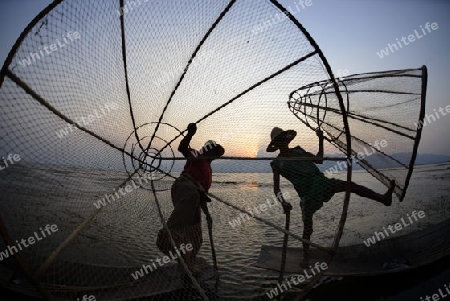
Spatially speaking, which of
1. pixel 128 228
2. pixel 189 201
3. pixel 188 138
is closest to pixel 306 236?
pixel 189 201

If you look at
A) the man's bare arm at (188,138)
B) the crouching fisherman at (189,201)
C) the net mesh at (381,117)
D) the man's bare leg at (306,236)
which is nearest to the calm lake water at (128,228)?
the man's bare leg at (306,236)

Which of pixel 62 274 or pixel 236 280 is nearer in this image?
pixel 62 274

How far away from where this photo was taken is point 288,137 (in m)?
4.29

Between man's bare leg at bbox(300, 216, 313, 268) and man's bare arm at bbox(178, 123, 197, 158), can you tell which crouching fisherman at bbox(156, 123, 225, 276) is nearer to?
man's bare arm at bbox(178, 123, 197, 158)

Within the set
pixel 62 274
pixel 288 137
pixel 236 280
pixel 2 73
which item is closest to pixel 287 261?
pixel 236 280

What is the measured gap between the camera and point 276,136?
4211mm

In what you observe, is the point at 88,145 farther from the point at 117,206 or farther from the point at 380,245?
the point at 380,245

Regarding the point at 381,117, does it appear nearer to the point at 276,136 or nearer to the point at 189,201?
the point at 276,136

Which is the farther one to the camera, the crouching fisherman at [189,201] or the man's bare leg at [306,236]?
the man's bare leg at [306,236]

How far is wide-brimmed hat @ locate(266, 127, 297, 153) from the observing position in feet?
14.0

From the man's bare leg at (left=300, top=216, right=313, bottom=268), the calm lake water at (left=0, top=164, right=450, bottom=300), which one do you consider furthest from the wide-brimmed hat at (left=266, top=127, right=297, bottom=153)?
the calm lake water at (left=0, top=164, right=450, bottom=300)

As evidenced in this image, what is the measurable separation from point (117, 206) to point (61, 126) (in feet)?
8.14

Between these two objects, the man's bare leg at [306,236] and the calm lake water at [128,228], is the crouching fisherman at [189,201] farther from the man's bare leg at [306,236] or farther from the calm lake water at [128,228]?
the man's bare leg at [306,236]

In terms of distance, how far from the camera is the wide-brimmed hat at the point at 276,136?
4258mm
